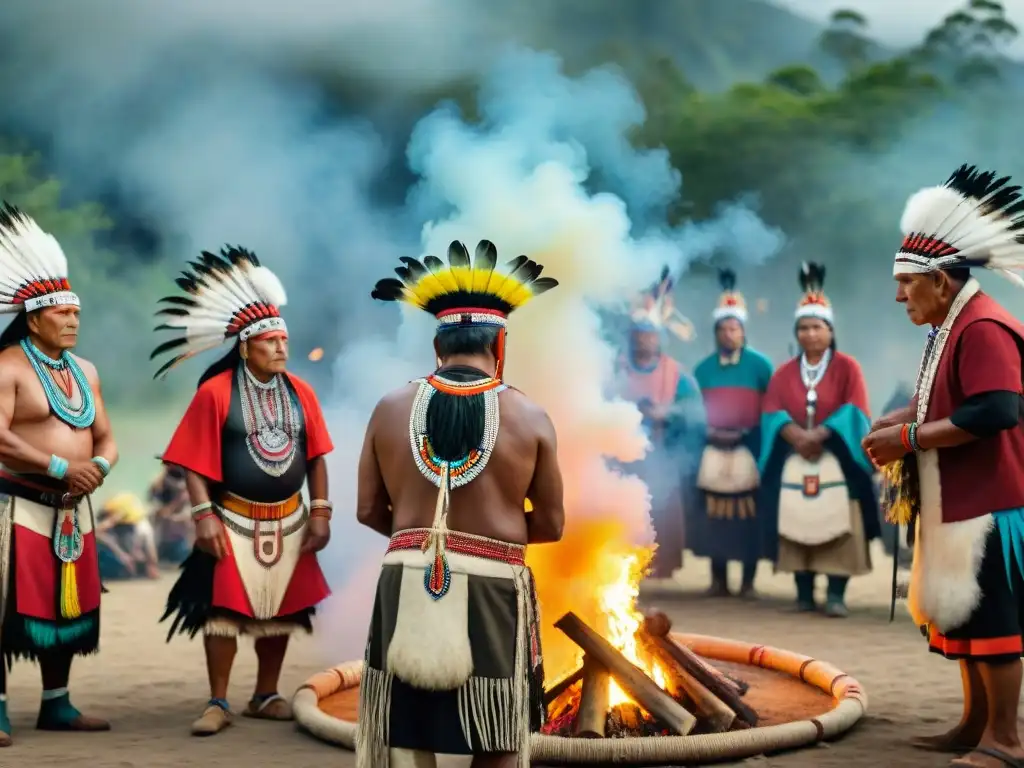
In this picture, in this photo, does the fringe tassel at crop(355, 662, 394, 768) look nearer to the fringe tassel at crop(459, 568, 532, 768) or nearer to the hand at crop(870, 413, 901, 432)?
the fringe tassel at crop(459, 568, 532, 768)

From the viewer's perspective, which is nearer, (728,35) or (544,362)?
(544,362)

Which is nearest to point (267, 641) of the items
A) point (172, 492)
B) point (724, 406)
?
point (724, 406)

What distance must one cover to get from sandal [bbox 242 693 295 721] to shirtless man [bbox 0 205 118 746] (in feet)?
2.24

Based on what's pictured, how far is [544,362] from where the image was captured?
241 inches

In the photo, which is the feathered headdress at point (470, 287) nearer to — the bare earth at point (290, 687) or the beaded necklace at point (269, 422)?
the beaded necklace at point (269, 422)

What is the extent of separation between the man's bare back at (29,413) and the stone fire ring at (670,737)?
5.31 feet

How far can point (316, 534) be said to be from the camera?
599 cm

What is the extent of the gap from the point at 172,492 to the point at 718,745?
8547 millimetres

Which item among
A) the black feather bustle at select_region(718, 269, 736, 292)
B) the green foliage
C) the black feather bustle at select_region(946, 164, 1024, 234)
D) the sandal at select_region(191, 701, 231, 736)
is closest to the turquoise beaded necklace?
the sandal at select_region(191, 701, 231, 736)

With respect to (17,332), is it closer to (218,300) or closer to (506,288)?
(218,300)

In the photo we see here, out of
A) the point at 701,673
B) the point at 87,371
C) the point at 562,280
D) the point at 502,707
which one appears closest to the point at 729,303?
the point at 562,280

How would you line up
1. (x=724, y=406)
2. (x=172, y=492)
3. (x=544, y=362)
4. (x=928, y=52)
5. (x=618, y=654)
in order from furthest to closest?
(x=928, y=52) → (x=172, y=492) → (x=724, y=406) → (x=544, y=362) → (x=618, y=654)

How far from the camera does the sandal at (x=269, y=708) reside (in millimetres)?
5977

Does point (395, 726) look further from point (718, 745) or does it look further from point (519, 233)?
point (519, 233)
